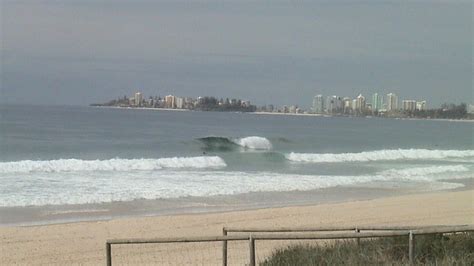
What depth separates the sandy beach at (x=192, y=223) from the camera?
13.3m

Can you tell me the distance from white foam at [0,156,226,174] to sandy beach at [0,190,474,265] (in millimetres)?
14172

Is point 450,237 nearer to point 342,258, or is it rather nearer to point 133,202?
point 342,258

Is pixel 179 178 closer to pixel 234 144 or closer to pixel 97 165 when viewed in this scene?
pixel 97 165

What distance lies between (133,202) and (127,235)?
216 inches

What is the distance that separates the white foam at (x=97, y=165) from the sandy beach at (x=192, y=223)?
1417cm

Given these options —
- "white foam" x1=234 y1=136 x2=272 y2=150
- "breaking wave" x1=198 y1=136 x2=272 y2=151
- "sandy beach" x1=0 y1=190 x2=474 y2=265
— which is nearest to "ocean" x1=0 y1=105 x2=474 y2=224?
"breaking wave" x1=198 y1=136 x2=272 y2=151

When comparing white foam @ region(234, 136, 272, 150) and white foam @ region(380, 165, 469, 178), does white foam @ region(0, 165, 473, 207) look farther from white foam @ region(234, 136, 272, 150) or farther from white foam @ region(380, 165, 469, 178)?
white foam @ region(234, 136, 272, 150)

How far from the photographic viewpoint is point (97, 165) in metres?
33.8

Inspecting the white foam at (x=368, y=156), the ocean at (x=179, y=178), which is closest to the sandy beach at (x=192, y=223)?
the ocean at (x=179, y=178)

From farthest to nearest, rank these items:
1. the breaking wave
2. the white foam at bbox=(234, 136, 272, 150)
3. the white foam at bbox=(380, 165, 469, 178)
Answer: the white foam at bbox=(234, 136, 272, 150) < the breaking wave < the white foam at bbox=(380, 165, 469, 178)

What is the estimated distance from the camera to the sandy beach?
13.3 m

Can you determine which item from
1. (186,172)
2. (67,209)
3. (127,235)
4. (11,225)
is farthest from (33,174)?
(127,235)

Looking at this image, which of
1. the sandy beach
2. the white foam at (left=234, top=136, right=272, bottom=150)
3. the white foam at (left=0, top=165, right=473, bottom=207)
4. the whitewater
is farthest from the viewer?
the white foam at (left=234, top=136, right=272, bottom=150)

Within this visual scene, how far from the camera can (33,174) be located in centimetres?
2925
